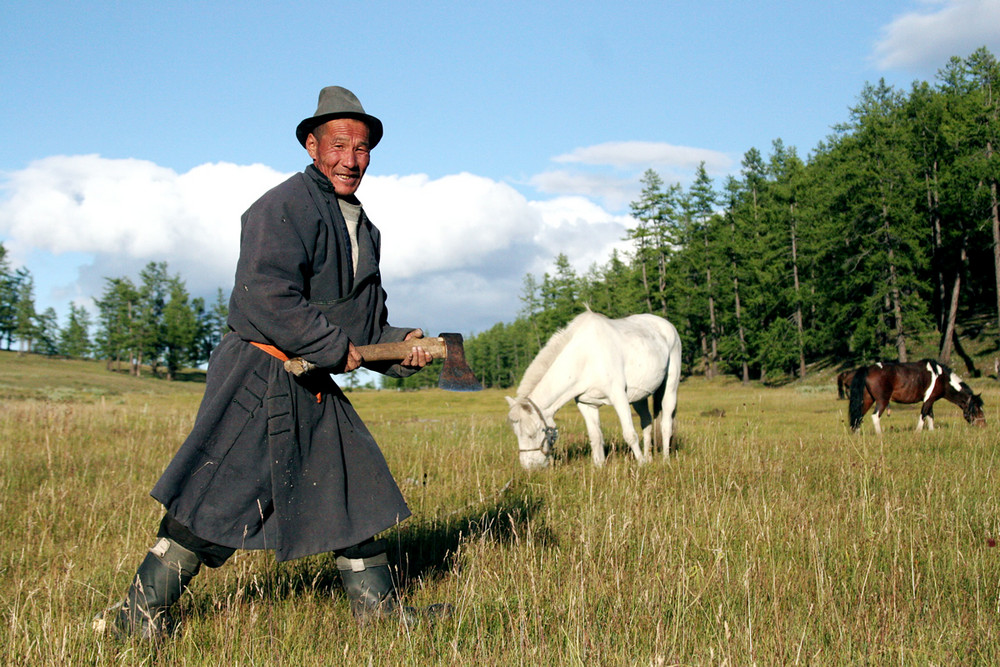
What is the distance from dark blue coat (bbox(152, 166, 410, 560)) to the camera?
3.13m

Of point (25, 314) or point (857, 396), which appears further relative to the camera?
point (25, 314)

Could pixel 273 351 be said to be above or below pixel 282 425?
above

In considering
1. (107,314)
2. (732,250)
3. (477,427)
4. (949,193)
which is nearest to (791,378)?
(732,250)

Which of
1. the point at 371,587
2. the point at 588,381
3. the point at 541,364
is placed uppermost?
the point at 541,364

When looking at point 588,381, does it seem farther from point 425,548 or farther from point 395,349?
point 395,349

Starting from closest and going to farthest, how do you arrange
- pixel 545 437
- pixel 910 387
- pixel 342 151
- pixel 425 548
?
pixel 342 151 < pixel 425 548 < pixel 545 437 < pixel 910 387

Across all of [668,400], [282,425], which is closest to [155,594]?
[282,425]

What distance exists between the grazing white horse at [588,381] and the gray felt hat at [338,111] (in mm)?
5700

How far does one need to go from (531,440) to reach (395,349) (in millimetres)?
5558

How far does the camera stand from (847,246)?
1698 inches

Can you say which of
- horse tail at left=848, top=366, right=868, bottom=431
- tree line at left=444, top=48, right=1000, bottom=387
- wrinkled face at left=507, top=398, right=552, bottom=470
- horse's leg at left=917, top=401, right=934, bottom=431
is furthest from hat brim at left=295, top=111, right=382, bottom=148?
tree line at left=444, top=48, right=1000, bottom=387

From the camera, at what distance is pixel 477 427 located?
55.4 feet

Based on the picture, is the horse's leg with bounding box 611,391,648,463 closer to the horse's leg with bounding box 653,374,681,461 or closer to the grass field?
the grass field

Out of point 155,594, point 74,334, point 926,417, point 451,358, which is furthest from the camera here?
point 74,334
